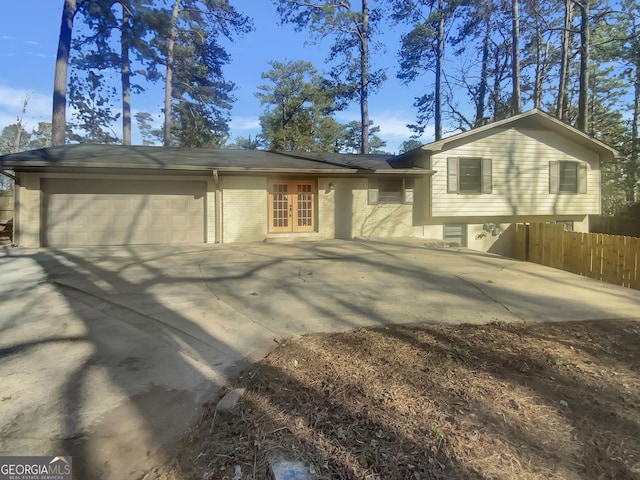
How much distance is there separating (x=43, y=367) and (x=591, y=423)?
432cm

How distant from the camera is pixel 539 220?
14930 mm

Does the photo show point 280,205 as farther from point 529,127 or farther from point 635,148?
point 635,148

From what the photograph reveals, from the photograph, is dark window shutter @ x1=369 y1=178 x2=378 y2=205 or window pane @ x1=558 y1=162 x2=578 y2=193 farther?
window pane @ x1=558 y1=162 x2=578 y2=193

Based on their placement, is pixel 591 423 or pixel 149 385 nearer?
pixel 591 423

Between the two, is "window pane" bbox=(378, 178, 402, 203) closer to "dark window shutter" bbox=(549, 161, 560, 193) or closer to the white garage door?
"dark window shutter" bbox=(549, 161, 560, 193)

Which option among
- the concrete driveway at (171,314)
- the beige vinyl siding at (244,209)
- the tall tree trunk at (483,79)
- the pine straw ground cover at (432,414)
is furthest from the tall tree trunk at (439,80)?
the pine straw ground cover at (432,414)

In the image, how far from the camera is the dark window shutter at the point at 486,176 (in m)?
13.7

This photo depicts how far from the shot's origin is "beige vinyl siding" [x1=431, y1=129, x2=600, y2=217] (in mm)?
13531

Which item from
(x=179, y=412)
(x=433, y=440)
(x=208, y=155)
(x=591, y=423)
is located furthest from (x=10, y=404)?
(x=208, y=155)

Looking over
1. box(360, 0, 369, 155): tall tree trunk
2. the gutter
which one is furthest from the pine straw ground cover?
box(360, 0, 369, 155): tall tree trunk

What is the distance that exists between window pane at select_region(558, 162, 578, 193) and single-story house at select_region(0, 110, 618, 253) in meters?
0.04

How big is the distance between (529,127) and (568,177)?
2.60 metres

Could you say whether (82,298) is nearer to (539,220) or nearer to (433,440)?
(433,440)

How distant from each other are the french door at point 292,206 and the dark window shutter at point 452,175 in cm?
490
